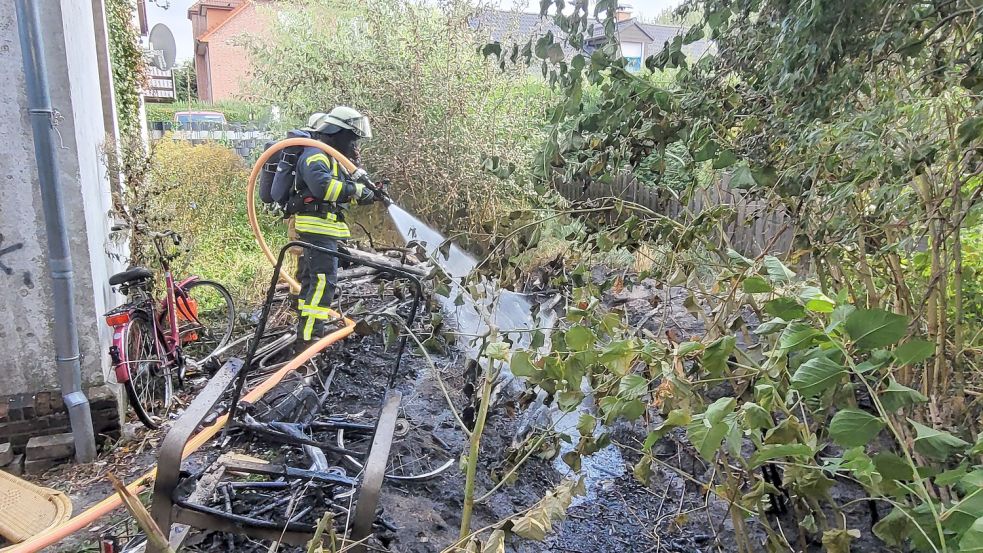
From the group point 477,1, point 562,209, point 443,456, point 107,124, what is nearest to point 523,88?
point 477,1

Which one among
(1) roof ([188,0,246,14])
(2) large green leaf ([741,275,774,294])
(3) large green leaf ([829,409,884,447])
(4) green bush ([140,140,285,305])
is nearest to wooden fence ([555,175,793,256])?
(2) large green leaf ([741,275,774,294])

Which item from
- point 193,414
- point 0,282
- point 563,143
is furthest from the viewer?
point 0,282

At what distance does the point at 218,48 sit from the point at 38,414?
3506 centimetres

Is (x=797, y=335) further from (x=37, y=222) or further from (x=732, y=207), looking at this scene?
(x=37, y=222)

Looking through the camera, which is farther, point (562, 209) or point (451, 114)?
point (451, 114)

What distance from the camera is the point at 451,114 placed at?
1030 cm

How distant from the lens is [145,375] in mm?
4492

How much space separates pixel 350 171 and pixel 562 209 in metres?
2.82

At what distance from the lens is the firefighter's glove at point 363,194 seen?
195 inches

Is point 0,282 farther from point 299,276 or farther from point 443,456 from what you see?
point 443,456

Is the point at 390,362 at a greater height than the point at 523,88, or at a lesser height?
lesser

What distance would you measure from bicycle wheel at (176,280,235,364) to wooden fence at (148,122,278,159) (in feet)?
17.4

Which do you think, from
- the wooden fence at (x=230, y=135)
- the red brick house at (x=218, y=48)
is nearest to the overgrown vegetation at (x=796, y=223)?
the wooden fence at (x=230, y=135)

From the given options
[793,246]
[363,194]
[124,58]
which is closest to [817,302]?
[793,246]
